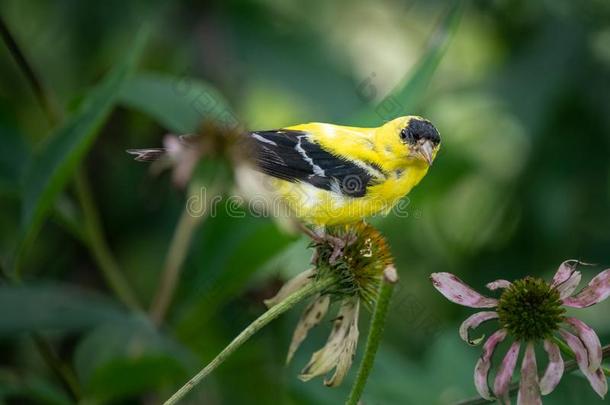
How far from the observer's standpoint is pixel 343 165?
2.16m

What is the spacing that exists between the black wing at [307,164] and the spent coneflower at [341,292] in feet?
0.93

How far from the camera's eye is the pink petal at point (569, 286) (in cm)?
142

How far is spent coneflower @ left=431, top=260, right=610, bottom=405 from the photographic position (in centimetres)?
130

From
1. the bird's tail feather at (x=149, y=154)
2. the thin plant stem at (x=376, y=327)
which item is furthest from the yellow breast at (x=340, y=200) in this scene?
the thin plant stem at (x=376, y=327)

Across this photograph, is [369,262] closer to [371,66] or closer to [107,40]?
[107,40]

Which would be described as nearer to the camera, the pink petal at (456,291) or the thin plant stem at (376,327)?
the thin plant stem at (376,327)

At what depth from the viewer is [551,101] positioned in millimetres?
3094

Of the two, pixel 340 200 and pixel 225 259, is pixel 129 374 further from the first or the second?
pixel 340 200

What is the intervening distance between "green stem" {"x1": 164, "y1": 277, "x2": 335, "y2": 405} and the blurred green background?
765mm

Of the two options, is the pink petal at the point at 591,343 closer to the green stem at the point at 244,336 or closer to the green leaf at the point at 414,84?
the green stem at the point at 244,336

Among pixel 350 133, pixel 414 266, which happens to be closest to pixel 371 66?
pixel 414 266

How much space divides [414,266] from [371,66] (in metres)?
1.05

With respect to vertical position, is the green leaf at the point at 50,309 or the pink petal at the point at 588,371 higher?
the pink petal at the point at 588,371

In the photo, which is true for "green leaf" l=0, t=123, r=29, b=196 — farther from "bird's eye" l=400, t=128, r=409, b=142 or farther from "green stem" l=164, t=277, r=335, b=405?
"green stem" l=164, t=277, r=335, b=405
